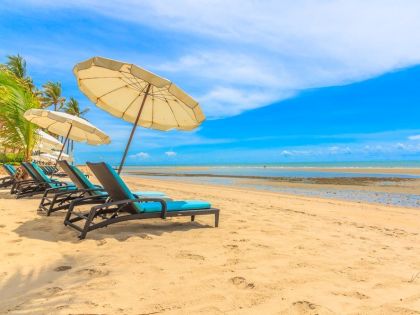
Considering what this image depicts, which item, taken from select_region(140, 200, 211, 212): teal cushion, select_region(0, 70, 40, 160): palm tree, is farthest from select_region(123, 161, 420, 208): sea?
select_region(0, 70, 40, 160): palm tree

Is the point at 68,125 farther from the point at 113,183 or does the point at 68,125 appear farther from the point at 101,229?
the point at 113,183

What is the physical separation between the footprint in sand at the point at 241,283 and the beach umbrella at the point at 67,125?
7.26 metres

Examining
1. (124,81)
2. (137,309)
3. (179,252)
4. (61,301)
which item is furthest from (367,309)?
(124,81)

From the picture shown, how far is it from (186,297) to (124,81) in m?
4.76

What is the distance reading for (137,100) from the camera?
7367 mm

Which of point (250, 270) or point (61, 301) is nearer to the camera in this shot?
point (61, 301)

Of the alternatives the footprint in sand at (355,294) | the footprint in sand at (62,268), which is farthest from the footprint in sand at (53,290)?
the footprint in sand at (355,294)

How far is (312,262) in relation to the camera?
3.90 m

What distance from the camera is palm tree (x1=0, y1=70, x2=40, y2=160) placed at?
495 inches

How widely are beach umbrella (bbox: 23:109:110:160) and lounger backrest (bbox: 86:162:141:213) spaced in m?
4.51

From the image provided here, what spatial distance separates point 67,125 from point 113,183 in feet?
26.0

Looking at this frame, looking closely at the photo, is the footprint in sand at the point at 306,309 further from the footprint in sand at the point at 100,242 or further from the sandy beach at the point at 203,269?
the footprint in sand at the point at 100,242

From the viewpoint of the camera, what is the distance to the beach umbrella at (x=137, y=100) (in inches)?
237

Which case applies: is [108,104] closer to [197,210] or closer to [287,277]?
[197,210]
